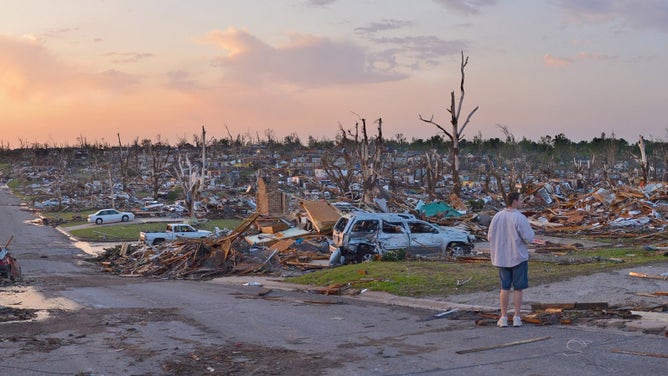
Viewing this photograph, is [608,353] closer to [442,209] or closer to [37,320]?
[37,320]

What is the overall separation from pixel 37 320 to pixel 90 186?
277 feet

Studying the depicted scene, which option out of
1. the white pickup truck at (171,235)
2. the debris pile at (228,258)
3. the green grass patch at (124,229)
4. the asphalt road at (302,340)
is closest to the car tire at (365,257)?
the debris pile at (228,258)

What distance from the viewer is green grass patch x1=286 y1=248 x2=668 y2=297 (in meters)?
15.7

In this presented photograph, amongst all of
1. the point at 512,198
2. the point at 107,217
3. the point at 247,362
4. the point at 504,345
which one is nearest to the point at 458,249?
the point at 512,198

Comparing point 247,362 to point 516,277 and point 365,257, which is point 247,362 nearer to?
point 516,277

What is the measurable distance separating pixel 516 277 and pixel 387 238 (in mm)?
13741

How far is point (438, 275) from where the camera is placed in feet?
57.3

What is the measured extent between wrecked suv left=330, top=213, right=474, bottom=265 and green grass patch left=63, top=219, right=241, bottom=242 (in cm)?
2693

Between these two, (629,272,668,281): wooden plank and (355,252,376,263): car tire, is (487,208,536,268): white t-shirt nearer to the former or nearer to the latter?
(629,272,668,281): wooden plank

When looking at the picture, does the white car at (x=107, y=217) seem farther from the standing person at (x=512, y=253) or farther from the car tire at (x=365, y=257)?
the standing person at (x=512, y=253)

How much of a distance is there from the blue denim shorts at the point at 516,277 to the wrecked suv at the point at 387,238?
12941 mm

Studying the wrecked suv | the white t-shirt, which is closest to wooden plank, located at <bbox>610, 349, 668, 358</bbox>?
the white t-shirt

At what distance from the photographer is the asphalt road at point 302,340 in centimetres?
871

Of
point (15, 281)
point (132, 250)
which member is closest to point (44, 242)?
point (132, 250)
